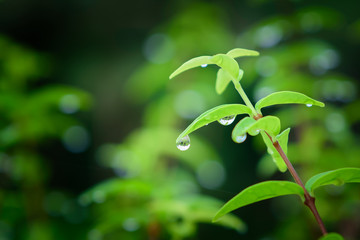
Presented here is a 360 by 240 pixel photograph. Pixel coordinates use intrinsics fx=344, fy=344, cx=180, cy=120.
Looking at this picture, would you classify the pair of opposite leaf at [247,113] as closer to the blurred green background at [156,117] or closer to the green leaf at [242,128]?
the green leaf at [242,128]

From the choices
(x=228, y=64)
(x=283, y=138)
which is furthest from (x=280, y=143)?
(x=228, y=64)

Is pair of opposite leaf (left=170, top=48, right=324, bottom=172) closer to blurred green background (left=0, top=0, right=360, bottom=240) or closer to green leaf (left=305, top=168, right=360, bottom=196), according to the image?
green leaf (left=305, top=168, right=360, bottom=196)

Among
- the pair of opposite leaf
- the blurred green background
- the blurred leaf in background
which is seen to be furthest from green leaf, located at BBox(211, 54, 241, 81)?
the blurred leaf in background

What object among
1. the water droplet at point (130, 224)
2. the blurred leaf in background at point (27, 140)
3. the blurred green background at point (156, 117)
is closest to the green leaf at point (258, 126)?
the blurred green background at point (156, 117)

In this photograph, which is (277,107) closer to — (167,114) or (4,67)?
(167,114)

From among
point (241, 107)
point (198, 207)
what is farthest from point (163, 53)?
point (241, 107)
